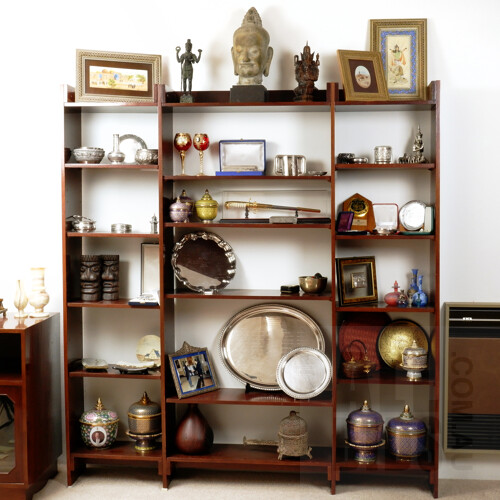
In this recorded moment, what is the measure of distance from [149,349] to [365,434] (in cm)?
124

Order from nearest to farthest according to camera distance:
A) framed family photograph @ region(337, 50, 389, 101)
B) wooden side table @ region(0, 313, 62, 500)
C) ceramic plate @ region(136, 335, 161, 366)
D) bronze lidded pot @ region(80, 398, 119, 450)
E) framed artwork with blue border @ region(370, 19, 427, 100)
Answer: wooden side table @ region(0, 313, 62, 500) < framed family photograph @ region(337, 50, 389, 101) < framed artwork with blue border @ region(370, 19, 427, 100) < bronze lidded pot @ region(80, 398, 119, 450) < ceramic plate @ region(136, 335, 161, 366)

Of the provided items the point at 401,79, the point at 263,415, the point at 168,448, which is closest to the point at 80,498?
the point at 168,448

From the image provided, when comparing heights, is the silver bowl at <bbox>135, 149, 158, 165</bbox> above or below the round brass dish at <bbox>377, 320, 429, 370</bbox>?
above

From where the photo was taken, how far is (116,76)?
12.2ft

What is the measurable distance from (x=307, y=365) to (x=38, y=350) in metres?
1.37

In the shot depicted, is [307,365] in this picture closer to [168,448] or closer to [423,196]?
[168,448]

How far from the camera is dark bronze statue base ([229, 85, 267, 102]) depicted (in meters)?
3.59

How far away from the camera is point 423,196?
3.78 meters

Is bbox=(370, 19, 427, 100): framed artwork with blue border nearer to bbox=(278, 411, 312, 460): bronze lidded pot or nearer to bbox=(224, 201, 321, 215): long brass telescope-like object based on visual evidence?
bbox=(224, 201, 321, 215): long brass telescope-like object

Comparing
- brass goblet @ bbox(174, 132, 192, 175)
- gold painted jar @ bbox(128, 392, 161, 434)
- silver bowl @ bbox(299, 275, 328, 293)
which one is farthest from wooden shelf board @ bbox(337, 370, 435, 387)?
brass goblet @ bbox(174, 132, 192, 175)

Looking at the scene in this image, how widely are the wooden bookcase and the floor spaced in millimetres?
68

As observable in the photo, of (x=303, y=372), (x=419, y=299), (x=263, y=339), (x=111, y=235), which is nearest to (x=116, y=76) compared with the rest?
(x=111, y=235)

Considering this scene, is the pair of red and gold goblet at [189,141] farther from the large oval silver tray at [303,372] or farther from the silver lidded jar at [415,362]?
the silver lidded jar at [415,362]

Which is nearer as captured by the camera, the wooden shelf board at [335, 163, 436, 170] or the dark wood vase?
the wooden shelf board at [335, 163, 436, 170]
